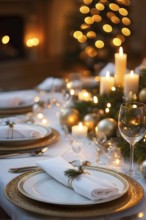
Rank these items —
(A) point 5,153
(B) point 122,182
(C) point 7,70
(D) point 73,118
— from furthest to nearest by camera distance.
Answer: (C) point 7,70, (D) point 73,118, (A) point 5,153, (B) point 122,182

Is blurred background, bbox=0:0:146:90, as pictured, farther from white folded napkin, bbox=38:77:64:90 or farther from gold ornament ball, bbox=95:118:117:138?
gold ornament ball, bbox=95:118:117:138

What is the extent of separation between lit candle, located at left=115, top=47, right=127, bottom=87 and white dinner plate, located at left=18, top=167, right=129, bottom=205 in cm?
Result: 68

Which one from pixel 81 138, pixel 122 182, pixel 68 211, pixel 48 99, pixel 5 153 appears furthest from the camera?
pixel 48 99

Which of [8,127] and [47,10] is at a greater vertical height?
[47,10]

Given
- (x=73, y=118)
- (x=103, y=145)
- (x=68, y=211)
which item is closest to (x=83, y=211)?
(x=68, y=211)

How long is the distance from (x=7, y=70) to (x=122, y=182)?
15.9 ft

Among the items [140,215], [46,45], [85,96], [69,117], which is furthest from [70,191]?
[46,45]

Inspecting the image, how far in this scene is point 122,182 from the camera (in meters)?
1.26

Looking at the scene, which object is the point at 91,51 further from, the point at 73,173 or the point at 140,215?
the point at 140,215

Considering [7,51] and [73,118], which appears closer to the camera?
[73,118]

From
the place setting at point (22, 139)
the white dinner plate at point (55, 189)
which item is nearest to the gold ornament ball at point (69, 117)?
the place setting at point (22, 139)

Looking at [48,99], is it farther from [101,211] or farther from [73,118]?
[101,211]

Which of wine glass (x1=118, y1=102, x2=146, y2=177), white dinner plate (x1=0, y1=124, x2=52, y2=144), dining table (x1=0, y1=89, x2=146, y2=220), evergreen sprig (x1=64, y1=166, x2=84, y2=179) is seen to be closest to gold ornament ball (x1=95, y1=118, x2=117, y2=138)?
dining table (x1=0, y1=89, x2=146, y2=220)

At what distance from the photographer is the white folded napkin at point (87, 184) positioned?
1143 mm
